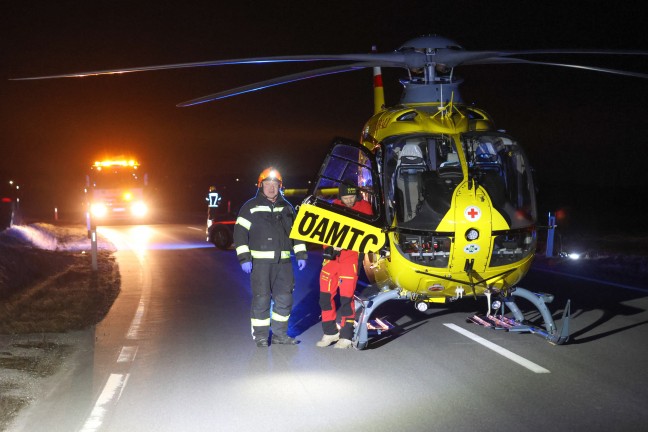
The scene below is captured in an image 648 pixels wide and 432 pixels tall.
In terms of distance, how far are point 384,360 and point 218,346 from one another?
6.77ft

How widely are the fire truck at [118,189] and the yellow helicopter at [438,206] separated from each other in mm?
28316

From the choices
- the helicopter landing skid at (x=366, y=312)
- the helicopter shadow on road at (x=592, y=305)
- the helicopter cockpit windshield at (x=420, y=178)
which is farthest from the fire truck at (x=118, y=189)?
the helicopter cockpit windshield at (x=420, y=178)

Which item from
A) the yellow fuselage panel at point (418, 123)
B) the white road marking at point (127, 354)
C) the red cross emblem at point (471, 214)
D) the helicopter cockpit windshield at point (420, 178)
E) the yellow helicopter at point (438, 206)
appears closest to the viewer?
the red cross emblem at point (471, 214)

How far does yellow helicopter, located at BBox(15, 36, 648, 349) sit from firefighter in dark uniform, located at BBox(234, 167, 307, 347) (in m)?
0.57

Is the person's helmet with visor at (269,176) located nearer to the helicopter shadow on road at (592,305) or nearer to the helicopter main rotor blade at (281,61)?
the helicopter main rotor blade at (281,61)

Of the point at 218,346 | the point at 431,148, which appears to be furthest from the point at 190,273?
the point at 431,148

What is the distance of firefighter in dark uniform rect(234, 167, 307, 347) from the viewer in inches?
338

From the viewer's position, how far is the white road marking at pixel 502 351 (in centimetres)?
719

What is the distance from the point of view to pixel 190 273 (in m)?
16.6

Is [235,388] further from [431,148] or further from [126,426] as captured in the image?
[431,148]

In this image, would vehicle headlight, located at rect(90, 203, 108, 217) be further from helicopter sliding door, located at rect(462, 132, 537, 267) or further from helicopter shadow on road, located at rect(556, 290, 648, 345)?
helicopter sliding door, located at rect(462, 132, 537, 267)

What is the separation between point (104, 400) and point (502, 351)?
165 inches

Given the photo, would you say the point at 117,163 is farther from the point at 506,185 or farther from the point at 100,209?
the point at 506,185

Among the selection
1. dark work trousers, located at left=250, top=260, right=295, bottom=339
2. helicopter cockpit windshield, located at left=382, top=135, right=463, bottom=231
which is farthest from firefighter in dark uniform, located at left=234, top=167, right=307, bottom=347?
helicopter cockpit windshield, located at left=382, top=135, right=463, bottom=231
